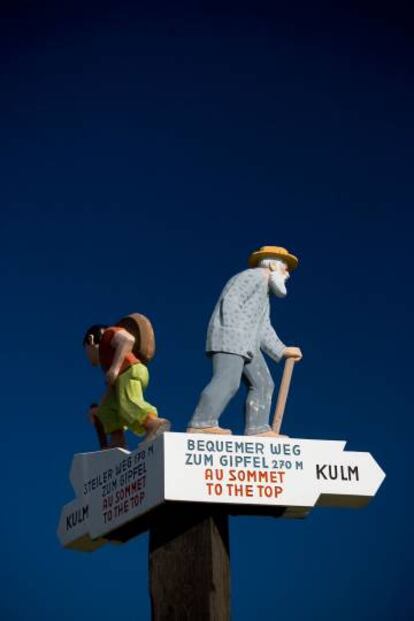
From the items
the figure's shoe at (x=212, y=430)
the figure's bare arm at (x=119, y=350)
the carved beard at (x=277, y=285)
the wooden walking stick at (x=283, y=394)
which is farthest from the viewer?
the carved beard at (x=277, y=285)

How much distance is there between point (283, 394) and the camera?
1062 centimetres

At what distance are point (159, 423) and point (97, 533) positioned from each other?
0.96 m

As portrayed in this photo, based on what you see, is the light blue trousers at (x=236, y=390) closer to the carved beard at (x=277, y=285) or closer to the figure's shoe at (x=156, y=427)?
the figure's shoe at (x=156, y=427)

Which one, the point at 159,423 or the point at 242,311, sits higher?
the point at 242,311

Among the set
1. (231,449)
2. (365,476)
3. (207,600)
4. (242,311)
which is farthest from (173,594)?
(242,311)

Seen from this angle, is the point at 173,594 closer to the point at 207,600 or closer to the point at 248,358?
the point at 207,600

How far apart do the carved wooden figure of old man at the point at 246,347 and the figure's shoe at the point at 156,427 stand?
0.18 meters

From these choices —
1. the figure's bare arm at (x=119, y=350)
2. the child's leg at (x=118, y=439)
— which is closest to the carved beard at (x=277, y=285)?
the figure's bare arm at (x=119, y=350)

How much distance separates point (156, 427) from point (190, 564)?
1.18 m

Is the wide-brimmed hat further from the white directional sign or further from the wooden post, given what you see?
the wooden post

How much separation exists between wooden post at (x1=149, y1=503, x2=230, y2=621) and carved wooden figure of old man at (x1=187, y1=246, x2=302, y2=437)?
78 cm

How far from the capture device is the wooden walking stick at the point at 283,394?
34.0ft

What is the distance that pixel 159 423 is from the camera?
994cm

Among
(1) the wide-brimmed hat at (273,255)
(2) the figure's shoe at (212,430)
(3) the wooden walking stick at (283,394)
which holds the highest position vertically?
(1) the wide-brimmed hat at (273,255)
